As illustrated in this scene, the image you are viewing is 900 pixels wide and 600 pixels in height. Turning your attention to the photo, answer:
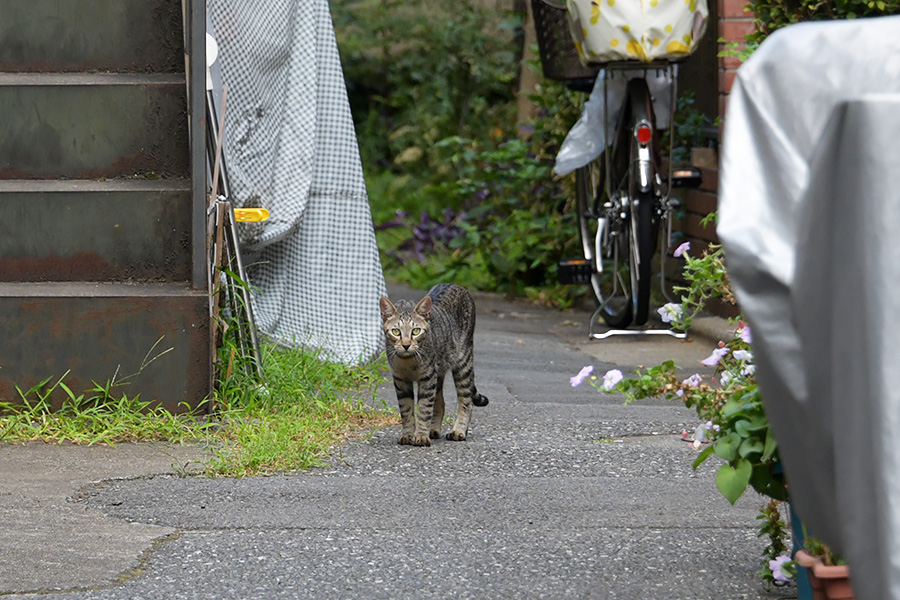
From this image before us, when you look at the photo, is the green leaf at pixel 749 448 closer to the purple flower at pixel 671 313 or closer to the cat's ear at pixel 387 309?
the purple flower at pixel 671 313

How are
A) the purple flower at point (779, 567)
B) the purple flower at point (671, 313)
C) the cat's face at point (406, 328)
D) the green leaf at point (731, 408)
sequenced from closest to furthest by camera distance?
the green leaf at point (731, 408) < the purple flower at point (779, 567) < the purple flower at point (671, 313) < the cat's face at point (406, 328)

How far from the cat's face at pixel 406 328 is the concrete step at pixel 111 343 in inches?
24.8

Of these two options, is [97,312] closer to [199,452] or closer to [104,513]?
[199,452]

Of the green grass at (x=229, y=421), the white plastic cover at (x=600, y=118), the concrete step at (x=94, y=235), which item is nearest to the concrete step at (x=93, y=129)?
the concrete step at (x=94, y=235)

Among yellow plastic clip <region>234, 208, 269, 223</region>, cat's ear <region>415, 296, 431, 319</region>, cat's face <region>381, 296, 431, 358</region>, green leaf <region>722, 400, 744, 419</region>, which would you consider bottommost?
cat's face <region>381, 296, 431, 358</region>

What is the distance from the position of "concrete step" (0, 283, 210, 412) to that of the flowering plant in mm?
1760

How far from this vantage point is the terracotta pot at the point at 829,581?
5.69 ft

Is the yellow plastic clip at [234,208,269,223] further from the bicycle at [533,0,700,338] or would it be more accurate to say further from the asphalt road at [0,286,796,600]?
the bicycle at [533,0,700,338]

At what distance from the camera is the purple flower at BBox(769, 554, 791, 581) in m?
2.30

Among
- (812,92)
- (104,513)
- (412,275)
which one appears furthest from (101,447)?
(412,275)

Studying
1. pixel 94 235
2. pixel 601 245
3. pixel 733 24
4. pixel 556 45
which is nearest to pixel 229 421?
pixel 94 235

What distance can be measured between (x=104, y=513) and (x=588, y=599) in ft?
4.45

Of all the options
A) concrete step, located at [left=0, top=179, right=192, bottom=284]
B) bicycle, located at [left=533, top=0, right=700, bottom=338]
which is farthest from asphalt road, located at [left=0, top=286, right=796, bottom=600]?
bicycle, located at [left=533, top=0, right=700, bottom=338]

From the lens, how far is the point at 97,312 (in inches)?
156
